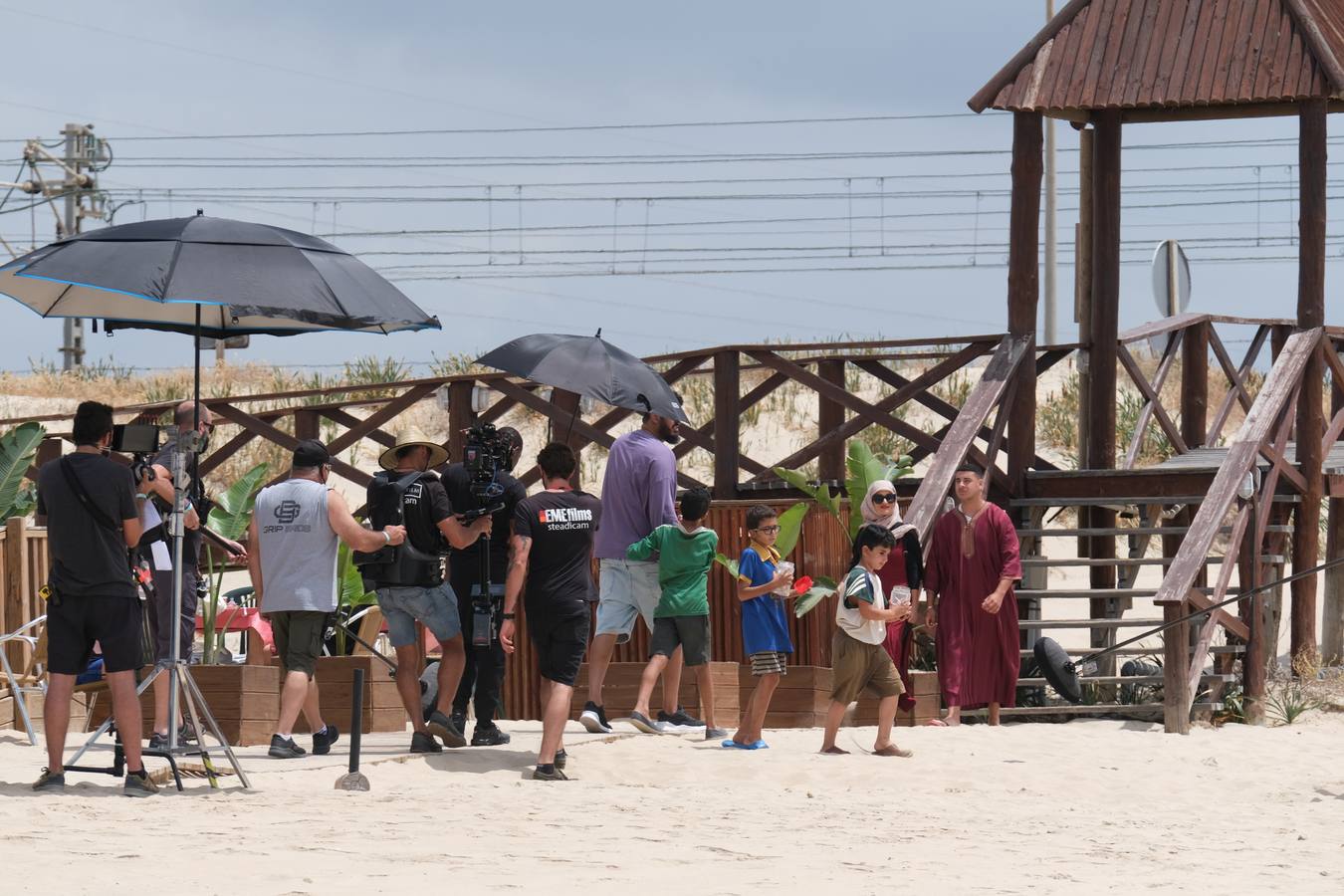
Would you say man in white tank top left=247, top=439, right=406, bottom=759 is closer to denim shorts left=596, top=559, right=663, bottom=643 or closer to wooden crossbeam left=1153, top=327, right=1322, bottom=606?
denim shorts left=596, top=559, right=663, bottom=643

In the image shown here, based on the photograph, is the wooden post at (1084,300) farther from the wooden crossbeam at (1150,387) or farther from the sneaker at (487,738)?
the sneaker at (487,738)

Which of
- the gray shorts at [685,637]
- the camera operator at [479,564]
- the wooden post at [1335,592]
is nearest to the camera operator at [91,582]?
the camera operator at [479,564]

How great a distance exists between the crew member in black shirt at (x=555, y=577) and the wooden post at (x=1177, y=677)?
417 cm

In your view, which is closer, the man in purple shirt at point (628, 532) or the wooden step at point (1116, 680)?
the man in purple shirt at point (628, 532)

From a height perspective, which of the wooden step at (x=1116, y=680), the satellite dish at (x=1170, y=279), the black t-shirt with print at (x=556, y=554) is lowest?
the wooden step at (x=1116, y=680)

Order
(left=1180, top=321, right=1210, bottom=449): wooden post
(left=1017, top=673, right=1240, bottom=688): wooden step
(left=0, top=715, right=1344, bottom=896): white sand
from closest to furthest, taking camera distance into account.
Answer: (left=0, top=715, right=1344, bottom=896): white sand
(left=1017, top=673, right=1240, bottom=688): wooden step
(left=1180, top=321, right=1210, bottom=449): wooden post

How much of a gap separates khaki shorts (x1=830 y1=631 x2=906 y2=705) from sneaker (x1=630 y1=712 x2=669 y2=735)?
1016 millimetres

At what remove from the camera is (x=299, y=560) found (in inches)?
378

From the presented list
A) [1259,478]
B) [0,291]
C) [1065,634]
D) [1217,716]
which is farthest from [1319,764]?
[1065,634]

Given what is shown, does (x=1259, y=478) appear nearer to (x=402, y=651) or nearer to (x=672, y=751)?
(x=672, y=751)

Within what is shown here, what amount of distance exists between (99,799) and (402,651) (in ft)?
6.28

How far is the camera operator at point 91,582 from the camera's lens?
8.55 meters

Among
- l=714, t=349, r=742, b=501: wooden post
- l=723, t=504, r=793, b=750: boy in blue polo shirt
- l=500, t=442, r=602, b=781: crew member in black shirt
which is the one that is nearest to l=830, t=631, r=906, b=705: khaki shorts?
l=723, t=504, r=793, b=750: boy in blue polo shirt

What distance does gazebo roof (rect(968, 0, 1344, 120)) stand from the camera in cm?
1378
